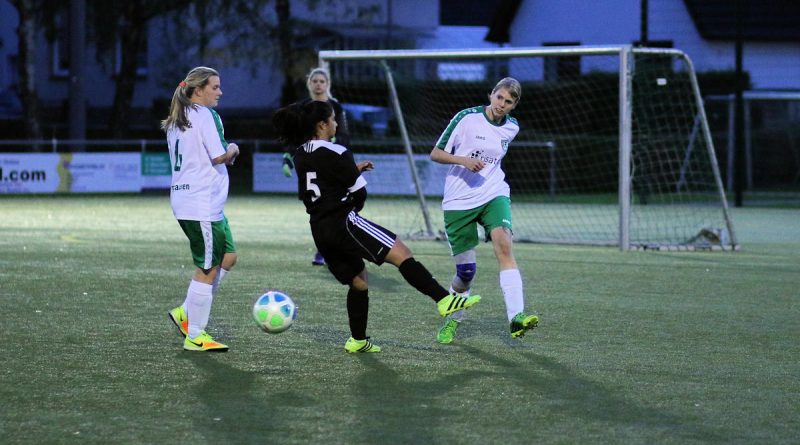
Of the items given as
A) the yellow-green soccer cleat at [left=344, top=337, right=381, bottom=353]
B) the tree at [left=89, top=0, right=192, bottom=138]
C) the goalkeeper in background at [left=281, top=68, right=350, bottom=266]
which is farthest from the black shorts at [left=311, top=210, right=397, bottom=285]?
the tree at [left=89, top=0, right=192, bottom=138]

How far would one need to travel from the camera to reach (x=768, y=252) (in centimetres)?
1480

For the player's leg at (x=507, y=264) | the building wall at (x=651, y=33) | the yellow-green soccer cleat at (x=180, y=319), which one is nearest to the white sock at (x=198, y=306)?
the yellow-green soccer cleat at (x=180, y=319)

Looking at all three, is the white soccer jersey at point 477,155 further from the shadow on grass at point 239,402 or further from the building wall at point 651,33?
the building wall at point 651,33

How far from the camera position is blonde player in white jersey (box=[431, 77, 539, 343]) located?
321 inches

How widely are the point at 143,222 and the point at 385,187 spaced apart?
7.18 meters

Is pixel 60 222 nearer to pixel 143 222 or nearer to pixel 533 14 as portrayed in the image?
pixel 143 222

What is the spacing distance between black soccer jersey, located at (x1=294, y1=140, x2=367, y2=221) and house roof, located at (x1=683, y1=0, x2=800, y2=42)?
28.4 m

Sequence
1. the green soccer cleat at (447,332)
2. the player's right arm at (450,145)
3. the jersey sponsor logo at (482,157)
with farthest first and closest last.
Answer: the jersey sponsor logo at (482,157) < the player's right arm at (450,145) < the green soccer cleat at (447,332)

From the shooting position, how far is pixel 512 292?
785 centimetres

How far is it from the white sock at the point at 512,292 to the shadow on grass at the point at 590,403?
434 millimetres

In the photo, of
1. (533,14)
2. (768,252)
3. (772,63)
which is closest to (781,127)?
(772,63)

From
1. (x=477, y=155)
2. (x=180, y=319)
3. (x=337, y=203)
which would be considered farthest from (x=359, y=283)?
(x=477, y=155)

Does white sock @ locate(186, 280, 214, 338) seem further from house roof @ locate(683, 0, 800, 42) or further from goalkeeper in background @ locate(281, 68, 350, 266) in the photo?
house roof @ locate(683, 0, 800, 42)

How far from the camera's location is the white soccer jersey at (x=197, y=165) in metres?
7.51
